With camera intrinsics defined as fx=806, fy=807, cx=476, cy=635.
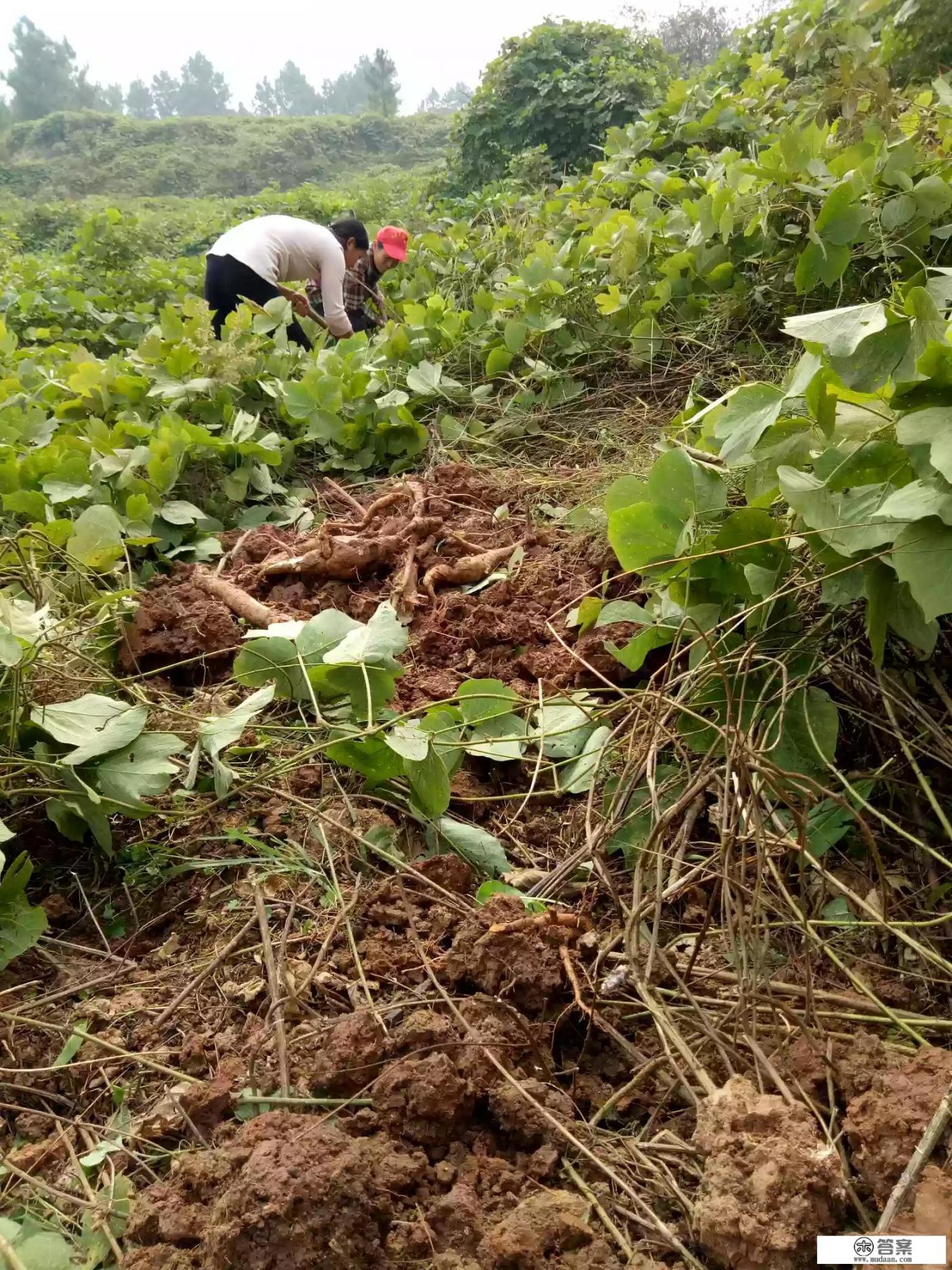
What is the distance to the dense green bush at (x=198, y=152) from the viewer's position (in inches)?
770

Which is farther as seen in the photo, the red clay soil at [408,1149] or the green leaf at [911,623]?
the green leaf at [911,623]

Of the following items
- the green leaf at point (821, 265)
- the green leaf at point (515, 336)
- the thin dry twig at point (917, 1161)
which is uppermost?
the green leaf at point (515, 336)

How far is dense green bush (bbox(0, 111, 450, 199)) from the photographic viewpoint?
1956cm

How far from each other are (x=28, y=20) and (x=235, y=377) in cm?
5519

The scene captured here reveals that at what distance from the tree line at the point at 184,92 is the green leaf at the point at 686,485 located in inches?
1092

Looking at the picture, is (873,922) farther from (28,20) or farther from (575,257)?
(28,20)

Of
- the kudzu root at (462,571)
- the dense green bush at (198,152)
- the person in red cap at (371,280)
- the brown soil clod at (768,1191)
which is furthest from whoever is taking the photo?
the dense green bush at (198,152)

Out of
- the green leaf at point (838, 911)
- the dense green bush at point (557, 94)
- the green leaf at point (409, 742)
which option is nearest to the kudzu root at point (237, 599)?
the green leaf at point (409, 742)

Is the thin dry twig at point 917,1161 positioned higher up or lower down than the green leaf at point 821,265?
lower down

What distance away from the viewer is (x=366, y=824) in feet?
4.58

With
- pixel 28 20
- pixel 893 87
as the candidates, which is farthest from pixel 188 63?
pixel 893 87

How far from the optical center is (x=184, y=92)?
4950cm

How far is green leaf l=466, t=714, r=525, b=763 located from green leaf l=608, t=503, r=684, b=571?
0.37 meters

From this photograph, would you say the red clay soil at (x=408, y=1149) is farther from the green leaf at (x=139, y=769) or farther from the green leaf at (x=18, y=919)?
the green leaf at (x=139, y=769)
